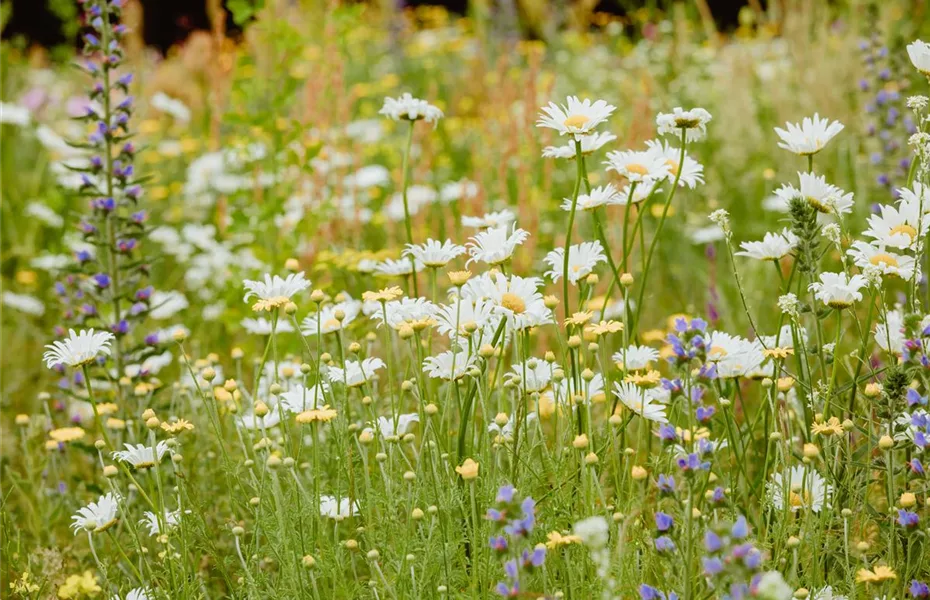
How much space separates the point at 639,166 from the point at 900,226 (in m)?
0.50

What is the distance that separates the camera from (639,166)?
6.43 ft

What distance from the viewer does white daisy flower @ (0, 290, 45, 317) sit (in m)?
3.73

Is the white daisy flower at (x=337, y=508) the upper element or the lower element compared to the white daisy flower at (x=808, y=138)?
lower

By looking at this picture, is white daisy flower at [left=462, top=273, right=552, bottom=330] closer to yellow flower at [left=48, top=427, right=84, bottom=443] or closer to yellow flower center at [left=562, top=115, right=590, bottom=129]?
yellow flower center at [left=562, top=115, right=590, bottom=129]

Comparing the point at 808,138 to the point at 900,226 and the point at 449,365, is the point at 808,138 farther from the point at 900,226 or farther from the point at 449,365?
the point at 449,365

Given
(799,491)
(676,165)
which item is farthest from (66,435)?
(799,491)

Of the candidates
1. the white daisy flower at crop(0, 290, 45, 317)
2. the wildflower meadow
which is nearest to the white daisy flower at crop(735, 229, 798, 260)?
the wildflower meadow

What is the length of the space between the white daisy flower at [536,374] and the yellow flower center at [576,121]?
0.46 m

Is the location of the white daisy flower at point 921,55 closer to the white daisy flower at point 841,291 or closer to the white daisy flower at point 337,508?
the white daisy flower at point 841,291

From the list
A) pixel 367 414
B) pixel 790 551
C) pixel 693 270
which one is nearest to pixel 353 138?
pixel 693 270

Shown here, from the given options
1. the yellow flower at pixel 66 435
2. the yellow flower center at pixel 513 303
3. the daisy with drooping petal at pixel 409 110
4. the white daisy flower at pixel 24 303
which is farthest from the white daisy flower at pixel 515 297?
the white daisy flower at pixel 24 303

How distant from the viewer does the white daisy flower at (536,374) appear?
6.16ft

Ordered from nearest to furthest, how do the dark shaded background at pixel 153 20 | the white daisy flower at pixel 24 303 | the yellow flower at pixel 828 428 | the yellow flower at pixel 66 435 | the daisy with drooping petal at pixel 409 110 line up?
1. the yellow flower at pixel 828 428
2. the daisy with drooping petal at pixel 409 110
3. the yellow flower at pixel 66 435
4. the white daisy flower at pixel 24 303
5. the dark shaded background at pixel 153 20

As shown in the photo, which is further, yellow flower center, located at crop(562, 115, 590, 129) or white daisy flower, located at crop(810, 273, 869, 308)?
yellow flower center, located at crop(562, 115, 590, 129)
